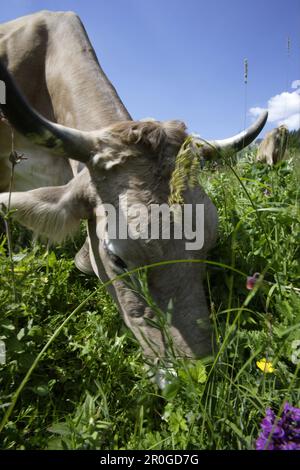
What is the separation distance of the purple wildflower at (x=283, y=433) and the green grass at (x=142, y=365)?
0.12 m

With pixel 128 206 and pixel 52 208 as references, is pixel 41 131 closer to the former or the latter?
pixel 52 208

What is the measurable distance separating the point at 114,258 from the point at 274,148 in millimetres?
3381

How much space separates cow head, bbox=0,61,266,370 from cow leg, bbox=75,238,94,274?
37 centimetres

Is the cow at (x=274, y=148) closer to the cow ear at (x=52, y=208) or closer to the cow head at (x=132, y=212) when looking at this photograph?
the cow head at (x=132, y=212)

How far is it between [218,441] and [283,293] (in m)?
1.13

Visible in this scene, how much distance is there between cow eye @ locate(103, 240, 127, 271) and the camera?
2.42 metres

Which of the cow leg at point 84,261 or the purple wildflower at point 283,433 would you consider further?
the cow leg at point 84,261

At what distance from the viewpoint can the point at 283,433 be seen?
1238mm

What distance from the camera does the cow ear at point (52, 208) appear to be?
2.66 meters

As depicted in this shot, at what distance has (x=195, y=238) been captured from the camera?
2342 mm

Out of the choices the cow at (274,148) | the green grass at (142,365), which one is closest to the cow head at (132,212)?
the green grass at (142,365)

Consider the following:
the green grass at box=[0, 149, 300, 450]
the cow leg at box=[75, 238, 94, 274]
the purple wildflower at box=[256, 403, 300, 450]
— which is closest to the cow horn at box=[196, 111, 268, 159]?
the green grass at box=[0, 149, 300, 450]

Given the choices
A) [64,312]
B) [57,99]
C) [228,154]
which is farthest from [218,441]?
[57,99]

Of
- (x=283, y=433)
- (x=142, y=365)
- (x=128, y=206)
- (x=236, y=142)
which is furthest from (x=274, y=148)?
(x=283, y=433)
